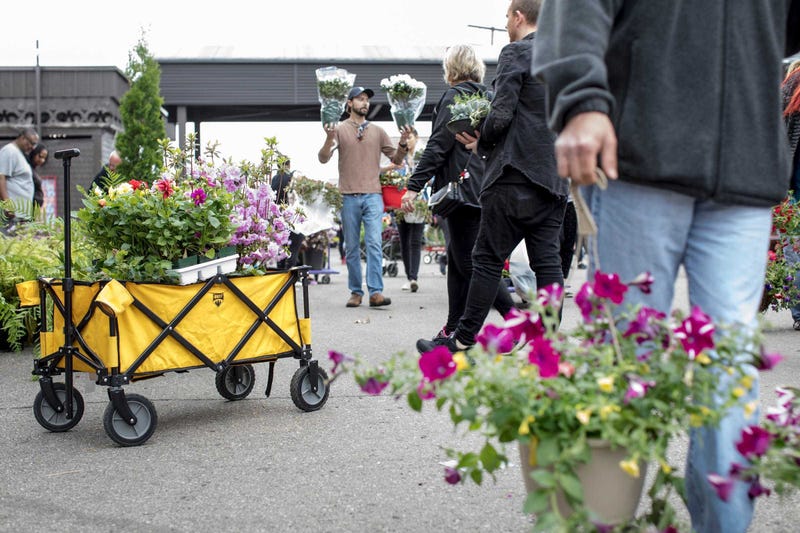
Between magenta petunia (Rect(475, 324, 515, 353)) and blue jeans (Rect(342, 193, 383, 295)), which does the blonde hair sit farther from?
magenta petunia (Rect(475, 324, 515, 353))

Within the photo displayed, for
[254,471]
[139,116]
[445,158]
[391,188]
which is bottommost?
[254,471]

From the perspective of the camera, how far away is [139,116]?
18609 millimetres

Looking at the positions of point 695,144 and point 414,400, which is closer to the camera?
point 414,400

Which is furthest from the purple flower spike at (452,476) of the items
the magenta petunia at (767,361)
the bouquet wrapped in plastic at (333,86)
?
the bouquet wrapped in plastic at (333,86)

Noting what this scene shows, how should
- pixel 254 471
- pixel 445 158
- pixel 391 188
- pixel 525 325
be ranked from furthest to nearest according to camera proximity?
pixel 391 188, pixel 445 158, pixel 254 471, pixel 525 325

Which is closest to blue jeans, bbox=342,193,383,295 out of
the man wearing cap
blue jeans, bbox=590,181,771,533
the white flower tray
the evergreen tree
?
the man wearing cap

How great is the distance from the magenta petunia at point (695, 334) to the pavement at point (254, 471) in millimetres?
285

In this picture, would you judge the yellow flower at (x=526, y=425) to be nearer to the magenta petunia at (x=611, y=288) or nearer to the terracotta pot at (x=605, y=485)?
the terracotta pot at (x=605, y=485)

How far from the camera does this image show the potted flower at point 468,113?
5301 mm

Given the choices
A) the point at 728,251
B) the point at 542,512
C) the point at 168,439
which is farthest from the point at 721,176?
the point at 168,439

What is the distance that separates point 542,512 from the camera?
5.83ft

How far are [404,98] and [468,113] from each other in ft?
7.96

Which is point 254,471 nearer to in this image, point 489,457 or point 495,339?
point 489,457

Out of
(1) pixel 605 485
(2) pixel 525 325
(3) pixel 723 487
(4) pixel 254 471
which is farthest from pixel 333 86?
(3) pixel 723 487
